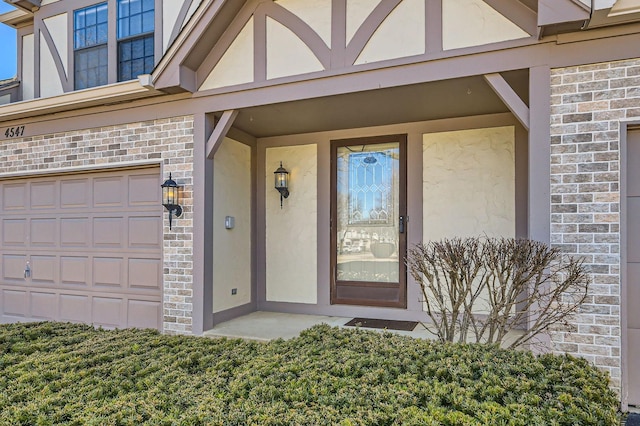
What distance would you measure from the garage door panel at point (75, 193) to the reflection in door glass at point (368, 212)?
11.9 ft

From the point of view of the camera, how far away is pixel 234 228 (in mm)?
6078

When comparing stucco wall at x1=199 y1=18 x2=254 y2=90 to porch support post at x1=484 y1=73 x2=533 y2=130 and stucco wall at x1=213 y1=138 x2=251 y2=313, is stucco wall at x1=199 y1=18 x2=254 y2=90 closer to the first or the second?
stucco wall at x1=213 y1=138 x2=251 y2=313

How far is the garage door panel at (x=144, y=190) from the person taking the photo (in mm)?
5633

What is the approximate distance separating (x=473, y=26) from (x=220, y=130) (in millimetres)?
2970

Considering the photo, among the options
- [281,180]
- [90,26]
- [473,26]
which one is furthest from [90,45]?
[473,26]

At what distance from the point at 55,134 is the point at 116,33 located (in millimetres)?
1705

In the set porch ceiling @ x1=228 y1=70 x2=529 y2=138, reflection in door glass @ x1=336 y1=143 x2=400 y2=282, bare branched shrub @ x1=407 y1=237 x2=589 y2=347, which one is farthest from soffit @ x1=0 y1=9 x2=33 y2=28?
bare branched shrub @ x1=407 y1=237 x2=589 y2=347

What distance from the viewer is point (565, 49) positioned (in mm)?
3686

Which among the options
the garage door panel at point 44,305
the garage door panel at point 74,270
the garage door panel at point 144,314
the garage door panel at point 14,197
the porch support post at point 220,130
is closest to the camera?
the porch support post at point 220,130

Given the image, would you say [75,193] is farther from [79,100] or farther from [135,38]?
[135,38]

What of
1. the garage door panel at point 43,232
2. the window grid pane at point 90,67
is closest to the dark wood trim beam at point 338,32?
the window grid pane at point 90,67

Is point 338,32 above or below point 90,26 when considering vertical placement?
below

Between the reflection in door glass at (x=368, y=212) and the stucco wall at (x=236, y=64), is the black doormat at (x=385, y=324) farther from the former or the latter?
the stucco wall at (x=236, y=64)

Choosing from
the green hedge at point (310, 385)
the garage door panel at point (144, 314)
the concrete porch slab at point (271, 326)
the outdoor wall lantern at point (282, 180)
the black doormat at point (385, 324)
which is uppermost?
the outdoor wall lantern at point (282, 180)
